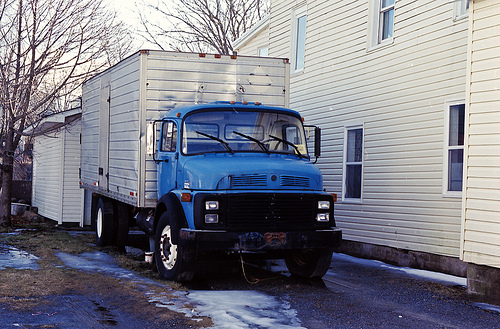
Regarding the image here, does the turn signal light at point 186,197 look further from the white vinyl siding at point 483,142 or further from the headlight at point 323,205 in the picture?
the white vinyl siding at point 483,142

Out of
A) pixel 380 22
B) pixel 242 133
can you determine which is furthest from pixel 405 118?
pixel 242 133

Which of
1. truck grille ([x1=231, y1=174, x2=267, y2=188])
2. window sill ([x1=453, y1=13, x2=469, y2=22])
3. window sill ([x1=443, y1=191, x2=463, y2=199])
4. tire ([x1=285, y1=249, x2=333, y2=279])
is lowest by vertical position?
tire ([x1=285, y1=249, x2=333, y2=279])

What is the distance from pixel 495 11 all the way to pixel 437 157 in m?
3.15

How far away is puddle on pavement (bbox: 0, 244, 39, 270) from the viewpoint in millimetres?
10031

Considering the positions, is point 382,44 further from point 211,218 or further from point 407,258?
point 211,218

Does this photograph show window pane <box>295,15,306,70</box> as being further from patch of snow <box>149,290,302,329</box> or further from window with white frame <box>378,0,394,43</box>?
patch of snow <box>149,290,302,329</box>

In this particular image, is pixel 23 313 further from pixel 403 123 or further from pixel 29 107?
pixel 29 107

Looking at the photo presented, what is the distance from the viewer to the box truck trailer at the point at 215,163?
335 inches

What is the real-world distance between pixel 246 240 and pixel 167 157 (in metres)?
2.15

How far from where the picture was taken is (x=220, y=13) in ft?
97.2

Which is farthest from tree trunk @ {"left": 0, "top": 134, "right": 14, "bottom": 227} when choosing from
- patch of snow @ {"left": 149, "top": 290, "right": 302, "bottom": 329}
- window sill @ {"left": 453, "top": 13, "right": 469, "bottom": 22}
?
window sill @ {"left": 453, "top": 13, "right": 469, "bottom": 22}

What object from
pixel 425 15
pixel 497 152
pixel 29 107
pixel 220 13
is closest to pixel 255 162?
pixel 497 152

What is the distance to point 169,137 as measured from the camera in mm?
9750

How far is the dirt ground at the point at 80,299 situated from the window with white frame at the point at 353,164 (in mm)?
4940
